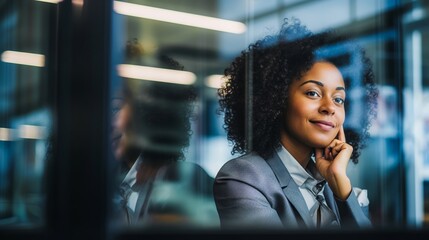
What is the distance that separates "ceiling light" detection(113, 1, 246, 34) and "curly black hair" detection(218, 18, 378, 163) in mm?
136

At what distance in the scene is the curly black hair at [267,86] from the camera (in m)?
2.74

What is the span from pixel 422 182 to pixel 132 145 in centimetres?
137

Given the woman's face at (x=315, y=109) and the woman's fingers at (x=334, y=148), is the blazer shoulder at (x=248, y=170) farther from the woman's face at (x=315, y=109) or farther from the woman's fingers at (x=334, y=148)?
the woman's fingers at (x=334, y=148)

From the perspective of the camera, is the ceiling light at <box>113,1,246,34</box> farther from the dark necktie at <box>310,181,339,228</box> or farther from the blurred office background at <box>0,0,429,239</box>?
the dark necktie at <box>310,181,339,228</box>

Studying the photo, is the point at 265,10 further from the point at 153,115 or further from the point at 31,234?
the point at 31,234

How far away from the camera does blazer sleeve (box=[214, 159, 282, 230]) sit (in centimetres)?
258

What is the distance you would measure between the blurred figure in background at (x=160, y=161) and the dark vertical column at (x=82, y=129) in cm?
38

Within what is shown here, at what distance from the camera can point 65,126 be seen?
1.70 metres

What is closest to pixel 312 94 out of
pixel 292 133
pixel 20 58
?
pixel 292 133

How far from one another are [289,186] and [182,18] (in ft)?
2.63

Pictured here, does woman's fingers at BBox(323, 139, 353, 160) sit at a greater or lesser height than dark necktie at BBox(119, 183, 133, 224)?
greater

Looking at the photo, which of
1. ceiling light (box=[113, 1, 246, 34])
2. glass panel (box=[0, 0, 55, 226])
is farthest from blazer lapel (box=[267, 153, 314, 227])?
glass panel (box=[0, 0, 55, 226])

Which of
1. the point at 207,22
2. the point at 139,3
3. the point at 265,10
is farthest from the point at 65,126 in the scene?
the point at 265,10

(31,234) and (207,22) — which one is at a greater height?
(207,22)
